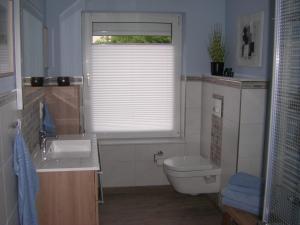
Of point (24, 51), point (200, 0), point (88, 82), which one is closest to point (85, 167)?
point (24, 51)

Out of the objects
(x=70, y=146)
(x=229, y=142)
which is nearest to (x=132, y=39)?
(x=70, y=146)

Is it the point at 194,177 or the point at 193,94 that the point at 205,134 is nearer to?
the point at 193,94

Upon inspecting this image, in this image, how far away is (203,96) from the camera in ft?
13.8

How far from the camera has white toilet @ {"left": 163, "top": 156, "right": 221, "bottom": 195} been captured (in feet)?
11.7

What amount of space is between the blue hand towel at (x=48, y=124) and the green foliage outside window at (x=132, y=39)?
111 centimetres

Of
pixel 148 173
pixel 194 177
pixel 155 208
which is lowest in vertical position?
pixel 155 208

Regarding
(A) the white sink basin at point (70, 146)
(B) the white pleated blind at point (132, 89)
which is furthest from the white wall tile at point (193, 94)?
(A) the white sink basin at point (70, 146)

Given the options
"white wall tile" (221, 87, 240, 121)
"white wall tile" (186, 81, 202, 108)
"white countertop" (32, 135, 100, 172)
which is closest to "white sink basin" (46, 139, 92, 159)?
"white countertop" (32, 135, 100, 172)

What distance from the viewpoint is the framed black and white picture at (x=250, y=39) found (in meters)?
3.26

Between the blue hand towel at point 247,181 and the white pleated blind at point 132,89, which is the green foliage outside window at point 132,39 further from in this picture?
the blue hand towel at point 247,181

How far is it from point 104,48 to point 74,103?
2.62ft

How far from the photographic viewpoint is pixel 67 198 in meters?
2.49

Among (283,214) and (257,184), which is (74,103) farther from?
(283,214)

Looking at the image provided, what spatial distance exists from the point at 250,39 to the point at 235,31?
0.45 m
